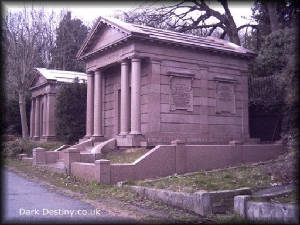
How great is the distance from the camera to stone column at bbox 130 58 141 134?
17.4 meters

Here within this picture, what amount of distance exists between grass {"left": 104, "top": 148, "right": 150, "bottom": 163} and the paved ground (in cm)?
392

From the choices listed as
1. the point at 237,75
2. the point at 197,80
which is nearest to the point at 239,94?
the point at 237,75

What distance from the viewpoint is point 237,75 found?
69.3 feet

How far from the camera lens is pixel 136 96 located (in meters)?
17.5

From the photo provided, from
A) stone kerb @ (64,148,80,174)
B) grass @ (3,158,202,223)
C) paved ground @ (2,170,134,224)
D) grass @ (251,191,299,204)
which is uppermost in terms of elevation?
stone kerb @ (64,148,80,174)

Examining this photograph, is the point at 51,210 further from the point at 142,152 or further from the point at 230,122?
the point at 230,122

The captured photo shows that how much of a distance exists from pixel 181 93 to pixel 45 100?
15.3 metres

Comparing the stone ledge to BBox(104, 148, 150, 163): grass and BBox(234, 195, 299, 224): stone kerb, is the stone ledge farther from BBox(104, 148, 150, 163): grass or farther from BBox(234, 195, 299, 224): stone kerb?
BBox(104, 148, 150, 163): grass

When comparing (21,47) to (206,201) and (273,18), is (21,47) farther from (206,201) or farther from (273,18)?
(206,201)

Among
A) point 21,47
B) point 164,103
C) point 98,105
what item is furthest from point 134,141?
point 21,47

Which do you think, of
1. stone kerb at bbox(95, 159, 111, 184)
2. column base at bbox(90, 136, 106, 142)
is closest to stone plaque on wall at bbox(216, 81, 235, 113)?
column base at bbox(90, 136, 106, 142)

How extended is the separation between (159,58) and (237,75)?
5396 millimetres

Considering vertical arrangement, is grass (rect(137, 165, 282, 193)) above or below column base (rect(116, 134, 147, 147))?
below

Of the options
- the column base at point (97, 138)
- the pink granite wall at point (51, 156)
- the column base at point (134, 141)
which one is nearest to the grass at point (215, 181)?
the column base at point (134, 141)
